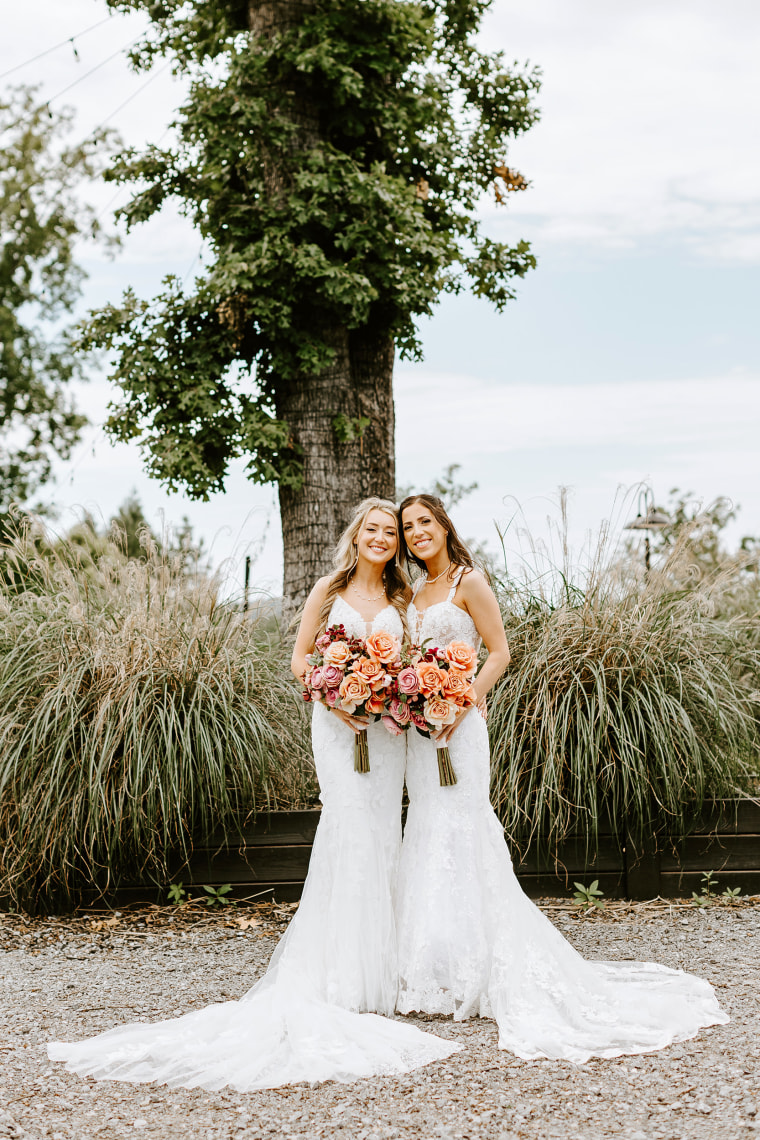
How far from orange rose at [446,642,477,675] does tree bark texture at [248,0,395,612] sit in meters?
3.44

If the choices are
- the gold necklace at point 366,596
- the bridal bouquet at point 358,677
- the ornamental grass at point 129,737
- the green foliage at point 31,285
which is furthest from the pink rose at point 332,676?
the green foliage at point 31,285

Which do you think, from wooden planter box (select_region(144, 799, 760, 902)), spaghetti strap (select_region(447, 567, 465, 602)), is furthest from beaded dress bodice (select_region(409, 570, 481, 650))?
wooden planter box (select_region(144, 799, 760, 902))

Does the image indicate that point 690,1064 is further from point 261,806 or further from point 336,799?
point 261,806

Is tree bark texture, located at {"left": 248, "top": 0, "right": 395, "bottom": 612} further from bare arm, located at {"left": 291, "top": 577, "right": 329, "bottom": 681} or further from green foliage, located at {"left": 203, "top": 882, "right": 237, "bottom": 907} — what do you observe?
bare arm, located at {"left": 291, "top": 577, "right": 329, "bottom": 681}

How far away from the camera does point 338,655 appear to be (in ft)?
13.3

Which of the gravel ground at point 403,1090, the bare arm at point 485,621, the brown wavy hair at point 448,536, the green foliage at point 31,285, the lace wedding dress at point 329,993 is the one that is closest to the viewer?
the gravel ground at point 403,1090

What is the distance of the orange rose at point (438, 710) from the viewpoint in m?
3.98

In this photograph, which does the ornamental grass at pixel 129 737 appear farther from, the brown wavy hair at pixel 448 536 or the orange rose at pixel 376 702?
the brown wavy hair at pixel 448 536

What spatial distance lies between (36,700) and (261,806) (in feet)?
4.54

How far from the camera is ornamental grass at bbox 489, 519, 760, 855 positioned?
17.6 ft

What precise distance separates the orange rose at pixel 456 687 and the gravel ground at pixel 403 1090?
1.22 m

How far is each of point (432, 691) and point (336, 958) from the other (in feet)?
3.68

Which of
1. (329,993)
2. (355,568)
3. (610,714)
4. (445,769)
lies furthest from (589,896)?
(355,568)

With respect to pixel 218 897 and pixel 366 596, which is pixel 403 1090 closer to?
pixel 366 596
